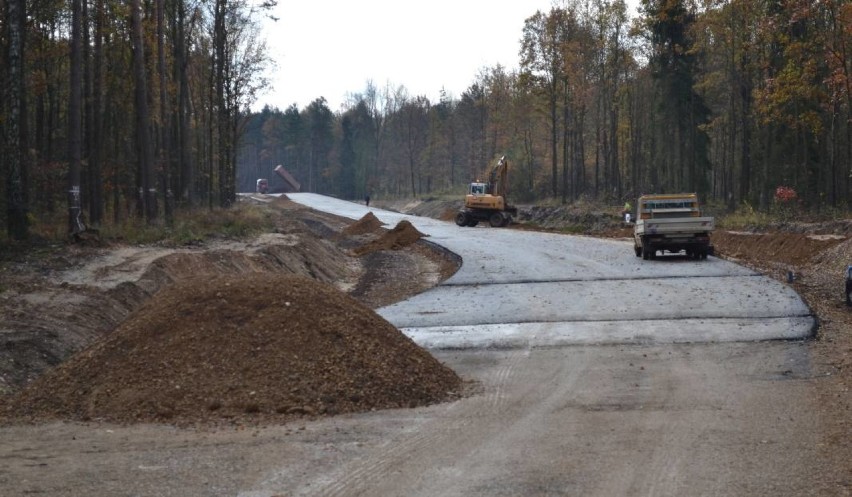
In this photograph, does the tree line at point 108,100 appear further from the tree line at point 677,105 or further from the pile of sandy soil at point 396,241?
the tree line at point 677,105

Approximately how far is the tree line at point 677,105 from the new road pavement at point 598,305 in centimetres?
1497

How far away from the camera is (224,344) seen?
11.2 meters

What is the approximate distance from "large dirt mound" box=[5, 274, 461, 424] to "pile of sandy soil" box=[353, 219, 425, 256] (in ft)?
97.4

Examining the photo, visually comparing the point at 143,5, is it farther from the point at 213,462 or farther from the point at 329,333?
the point at 213,462

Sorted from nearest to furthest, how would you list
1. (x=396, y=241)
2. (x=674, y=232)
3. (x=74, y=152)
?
(x=74, y=152) → (x=674, y=232) → (x=396, y=241)

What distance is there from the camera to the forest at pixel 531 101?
3095 cm

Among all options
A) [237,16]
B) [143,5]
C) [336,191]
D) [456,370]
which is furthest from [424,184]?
[456,370]

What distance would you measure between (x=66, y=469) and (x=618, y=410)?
237 inches

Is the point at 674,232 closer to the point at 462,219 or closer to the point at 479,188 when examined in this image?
the point at 479,188

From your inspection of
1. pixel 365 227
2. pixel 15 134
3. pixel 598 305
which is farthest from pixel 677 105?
pixel 15 134

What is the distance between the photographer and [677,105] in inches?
2231

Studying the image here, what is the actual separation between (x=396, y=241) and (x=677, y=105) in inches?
937

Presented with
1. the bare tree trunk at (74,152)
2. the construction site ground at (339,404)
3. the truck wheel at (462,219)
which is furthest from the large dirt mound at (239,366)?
the truck wheel at (462,219)

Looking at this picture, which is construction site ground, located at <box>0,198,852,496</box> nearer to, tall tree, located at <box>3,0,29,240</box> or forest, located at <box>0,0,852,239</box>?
tall tree, located at <box>3,0,29,240</box>
